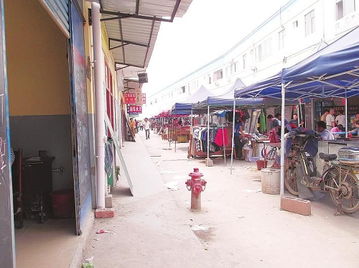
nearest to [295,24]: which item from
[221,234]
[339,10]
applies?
[339,10]

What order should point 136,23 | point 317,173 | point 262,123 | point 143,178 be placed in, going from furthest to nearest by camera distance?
point 262,123 < point 143,178 < point 136,23 < point 317,173

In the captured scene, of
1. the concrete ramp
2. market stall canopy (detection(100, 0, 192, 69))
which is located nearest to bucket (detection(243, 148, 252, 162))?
the concrete ramp

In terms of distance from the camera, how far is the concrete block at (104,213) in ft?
19.0

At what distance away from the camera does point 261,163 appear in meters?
11.1

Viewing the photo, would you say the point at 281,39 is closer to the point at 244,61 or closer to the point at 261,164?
the point at 244,61

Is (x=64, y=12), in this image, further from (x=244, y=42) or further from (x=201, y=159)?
(x=244, y=42)

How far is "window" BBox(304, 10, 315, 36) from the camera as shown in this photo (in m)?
17.1

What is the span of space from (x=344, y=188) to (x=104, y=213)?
13.1ft

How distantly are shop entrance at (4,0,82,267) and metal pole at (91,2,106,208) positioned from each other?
0.46m

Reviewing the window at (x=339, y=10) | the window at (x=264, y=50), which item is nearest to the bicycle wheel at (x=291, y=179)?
the window at (x=339, y=10)

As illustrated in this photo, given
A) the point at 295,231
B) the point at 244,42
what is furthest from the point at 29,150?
the point at 244,42

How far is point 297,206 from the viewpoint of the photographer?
627cm

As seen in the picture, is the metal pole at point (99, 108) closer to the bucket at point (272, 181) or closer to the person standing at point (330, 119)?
the bucket at point (272, 181)

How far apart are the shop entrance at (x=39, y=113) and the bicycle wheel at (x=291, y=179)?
4.51 meters
